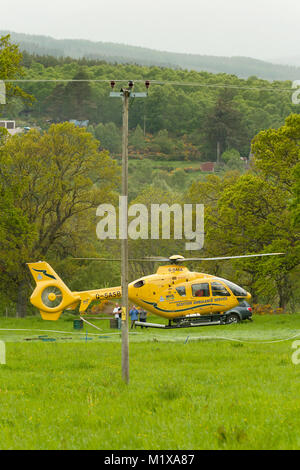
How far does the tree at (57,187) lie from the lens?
5222 cm

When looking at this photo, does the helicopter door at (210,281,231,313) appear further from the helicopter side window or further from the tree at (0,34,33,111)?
the tree at (0,34,33,111)

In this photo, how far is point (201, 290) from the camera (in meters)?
37.2

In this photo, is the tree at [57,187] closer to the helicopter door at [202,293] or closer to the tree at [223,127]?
the helicopter door at [202,293]

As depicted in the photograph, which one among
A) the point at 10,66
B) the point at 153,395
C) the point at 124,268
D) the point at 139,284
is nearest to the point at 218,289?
the point at 139,284

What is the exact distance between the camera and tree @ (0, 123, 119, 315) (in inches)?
2056

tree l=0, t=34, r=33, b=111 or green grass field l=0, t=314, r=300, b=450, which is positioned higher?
tree l=0, t=34, r=33, b=111

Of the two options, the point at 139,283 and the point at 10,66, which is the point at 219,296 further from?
the point at 10,66

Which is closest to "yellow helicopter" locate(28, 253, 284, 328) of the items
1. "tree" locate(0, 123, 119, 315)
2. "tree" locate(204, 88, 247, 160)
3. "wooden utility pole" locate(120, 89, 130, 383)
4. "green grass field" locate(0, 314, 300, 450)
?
"green grass field" locate(0, 314, 300, 450)

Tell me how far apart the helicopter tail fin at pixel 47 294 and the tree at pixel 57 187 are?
13.1m

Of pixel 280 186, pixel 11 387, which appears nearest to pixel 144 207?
pixel 280 186

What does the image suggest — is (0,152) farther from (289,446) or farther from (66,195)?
(289,446)

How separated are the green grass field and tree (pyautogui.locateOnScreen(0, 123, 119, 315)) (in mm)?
22257

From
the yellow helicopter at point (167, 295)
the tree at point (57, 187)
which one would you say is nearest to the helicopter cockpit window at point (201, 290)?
the yellow helicopter at point (167, 295)
